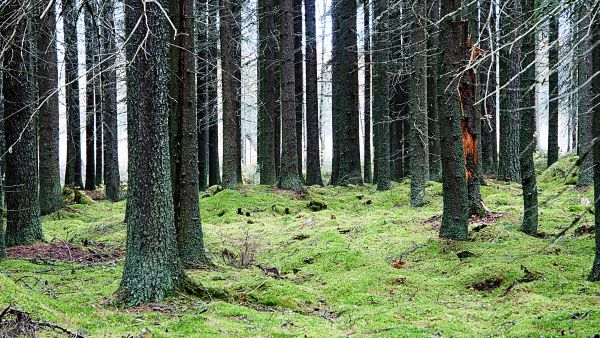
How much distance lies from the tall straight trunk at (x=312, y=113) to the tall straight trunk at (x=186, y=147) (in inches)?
481

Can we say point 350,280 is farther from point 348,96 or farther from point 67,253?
point 348,96

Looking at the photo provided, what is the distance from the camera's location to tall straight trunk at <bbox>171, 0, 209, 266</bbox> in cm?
697

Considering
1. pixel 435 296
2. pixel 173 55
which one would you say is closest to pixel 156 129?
pixel 173 55

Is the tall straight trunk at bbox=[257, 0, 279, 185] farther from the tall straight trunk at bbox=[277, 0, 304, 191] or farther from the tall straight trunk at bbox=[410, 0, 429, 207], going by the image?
the tall straight trunk at bbox=[410, 0, 429, 207]

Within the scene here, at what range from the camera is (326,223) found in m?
11.3

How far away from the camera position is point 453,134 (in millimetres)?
8047

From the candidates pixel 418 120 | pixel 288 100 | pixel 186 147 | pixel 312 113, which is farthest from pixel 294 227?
pixel 312 113

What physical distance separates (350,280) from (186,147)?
2.84 metres

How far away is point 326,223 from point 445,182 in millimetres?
3691

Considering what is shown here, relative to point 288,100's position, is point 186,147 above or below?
below

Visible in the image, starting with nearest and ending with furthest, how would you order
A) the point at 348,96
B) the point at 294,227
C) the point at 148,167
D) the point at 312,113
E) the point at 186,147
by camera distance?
the point at 148,167 → the point at 186,147 → the point at 294,227 → the point at 348,96 → the point at 312,113

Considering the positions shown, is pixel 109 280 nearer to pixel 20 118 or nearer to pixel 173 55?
pixel 173 55

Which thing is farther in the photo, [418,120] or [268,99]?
[268,99]

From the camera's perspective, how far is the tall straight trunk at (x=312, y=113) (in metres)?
19.5
